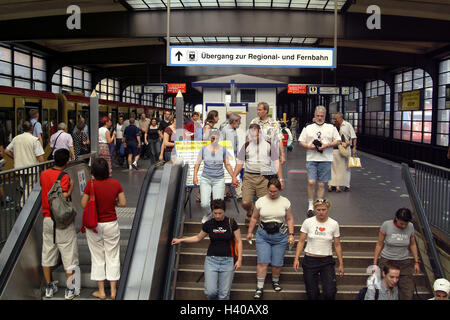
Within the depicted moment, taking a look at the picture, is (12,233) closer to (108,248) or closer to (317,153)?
(108,248)

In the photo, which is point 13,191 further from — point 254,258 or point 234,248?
point 254,258

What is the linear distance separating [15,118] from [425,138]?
14.8 metres

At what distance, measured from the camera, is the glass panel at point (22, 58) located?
68.3 feet

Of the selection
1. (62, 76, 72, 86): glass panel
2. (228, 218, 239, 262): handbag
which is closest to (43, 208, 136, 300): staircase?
(228, 218, 239, 262): handbag

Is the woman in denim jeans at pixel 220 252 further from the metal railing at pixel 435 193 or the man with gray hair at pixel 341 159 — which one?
the man with gray hair at pixel 341 159

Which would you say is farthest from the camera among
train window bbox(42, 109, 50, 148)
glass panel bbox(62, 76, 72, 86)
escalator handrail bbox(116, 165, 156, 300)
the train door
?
glass panel bbox(62, 76, 72, 86)

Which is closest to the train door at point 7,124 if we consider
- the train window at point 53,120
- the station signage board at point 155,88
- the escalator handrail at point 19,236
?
the train window at point 53,120

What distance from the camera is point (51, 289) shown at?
19.6 feet

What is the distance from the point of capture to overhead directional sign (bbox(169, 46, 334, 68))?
9.28 metres

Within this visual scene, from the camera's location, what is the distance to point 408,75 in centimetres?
2191

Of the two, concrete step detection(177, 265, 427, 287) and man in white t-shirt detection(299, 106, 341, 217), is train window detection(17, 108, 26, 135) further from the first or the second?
man in white t-shirt detection(299, 106, 341, 217)

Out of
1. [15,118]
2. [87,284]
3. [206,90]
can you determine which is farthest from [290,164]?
[87,284]

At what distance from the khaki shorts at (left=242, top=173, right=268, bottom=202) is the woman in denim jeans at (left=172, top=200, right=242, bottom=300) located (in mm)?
1394

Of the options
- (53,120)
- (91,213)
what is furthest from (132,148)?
(91,213)
